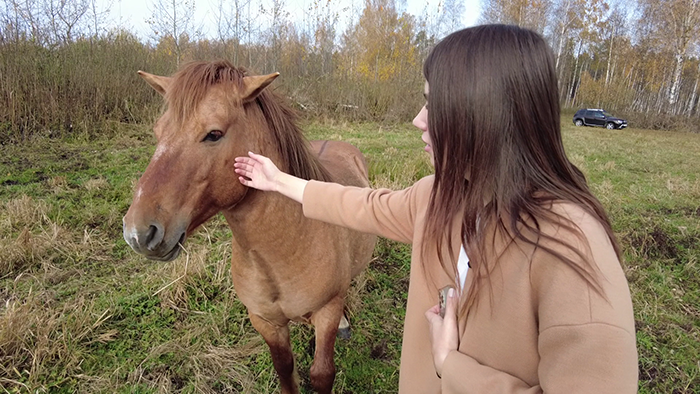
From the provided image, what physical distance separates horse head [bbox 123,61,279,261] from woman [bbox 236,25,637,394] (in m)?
0.85

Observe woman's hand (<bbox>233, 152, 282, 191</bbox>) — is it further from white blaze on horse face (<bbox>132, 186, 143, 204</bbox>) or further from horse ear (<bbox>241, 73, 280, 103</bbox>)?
white blaze on horse face (<bbox>132, 186, 143, 204</bbox>)

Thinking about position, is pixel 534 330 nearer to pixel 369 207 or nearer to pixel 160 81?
pixel 369 207

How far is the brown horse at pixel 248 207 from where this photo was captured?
1.40 meters

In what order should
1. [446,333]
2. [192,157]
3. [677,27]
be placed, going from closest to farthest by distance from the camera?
[446,333] → [192,157] → [677,27]

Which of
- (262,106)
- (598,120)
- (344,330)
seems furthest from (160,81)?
(598,120)

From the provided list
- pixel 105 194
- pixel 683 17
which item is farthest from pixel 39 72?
pixel 683 17

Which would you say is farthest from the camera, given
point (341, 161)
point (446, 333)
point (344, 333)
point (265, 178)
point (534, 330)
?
point (341, 161)

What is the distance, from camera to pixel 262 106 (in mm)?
1762

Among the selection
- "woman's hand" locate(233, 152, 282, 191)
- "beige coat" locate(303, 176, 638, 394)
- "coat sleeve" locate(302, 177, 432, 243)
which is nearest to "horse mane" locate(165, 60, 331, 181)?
"woman's hand" locate(233, 152, 282, 191)

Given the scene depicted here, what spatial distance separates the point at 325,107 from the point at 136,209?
13081 mm

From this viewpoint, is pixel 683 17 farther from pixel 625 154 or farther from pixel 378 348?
pixel 378 348

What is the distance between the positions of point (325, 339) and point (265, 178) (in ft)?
3.49

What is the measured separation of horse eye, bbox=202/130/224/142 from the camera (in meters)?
1.50

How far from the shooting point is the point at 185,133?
4.81 ft
